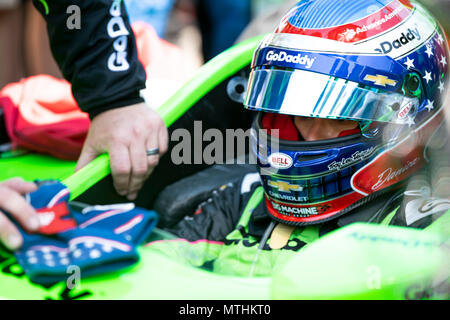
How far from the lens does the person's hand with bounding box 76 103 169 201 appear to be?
4.99 feet

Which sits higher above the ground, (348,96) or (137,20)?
(348,96)

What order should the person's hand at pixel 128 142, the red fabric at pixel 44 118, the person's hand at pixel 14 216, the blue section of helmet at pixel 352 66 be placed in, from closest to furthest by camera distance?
the person's hand at pixel 14 216, the blue section of helmet at pixel 352 66, the person's hand at pixel 128 142, the red fabric at pixel 44 118

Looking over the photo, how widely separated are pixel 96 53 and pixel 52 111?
596 mm

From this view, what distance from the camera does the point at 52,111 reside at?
2.12 m

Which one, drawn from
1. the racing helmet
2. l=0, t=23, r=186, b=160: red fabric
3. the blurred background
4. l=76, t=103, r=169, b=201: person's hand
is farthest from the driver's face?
the blurred background

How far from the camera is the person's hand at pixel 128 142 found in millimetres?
1520

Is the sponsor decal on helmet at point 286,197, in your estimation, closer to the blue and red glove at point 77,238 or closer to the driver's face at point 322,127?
the driver's face at point 322,127

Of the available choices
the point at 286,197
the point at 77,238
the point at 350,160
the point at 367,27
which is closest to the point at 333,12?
the point at 367,27

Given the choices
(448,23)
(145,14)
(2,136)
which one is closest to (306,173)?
(448,23)

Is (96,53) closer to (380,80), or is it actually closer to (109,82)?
(109,82)

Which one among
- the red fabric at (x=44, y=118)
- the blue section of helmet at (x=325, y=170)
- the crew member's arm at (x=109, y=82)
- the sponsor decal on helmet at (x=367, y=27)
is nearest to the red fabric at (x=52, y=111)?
the red fabric at (x=44, y=118)

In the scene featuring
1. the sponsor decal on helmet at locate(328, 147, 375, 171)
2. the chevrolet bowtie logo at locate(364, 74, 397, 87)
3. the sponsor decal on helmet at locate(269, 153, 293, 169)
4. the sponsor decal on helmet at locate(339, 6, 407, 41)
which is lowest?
the sponsor decal on helmet at locate(269, 153, 293, 169)

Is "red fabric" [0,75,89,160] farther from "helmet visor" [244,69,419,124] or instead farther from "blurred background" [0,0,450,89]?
"blurred background" [0,0,450,89]

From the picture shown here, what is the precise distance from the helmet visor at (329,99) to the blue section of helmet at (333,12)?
0.45 feet
